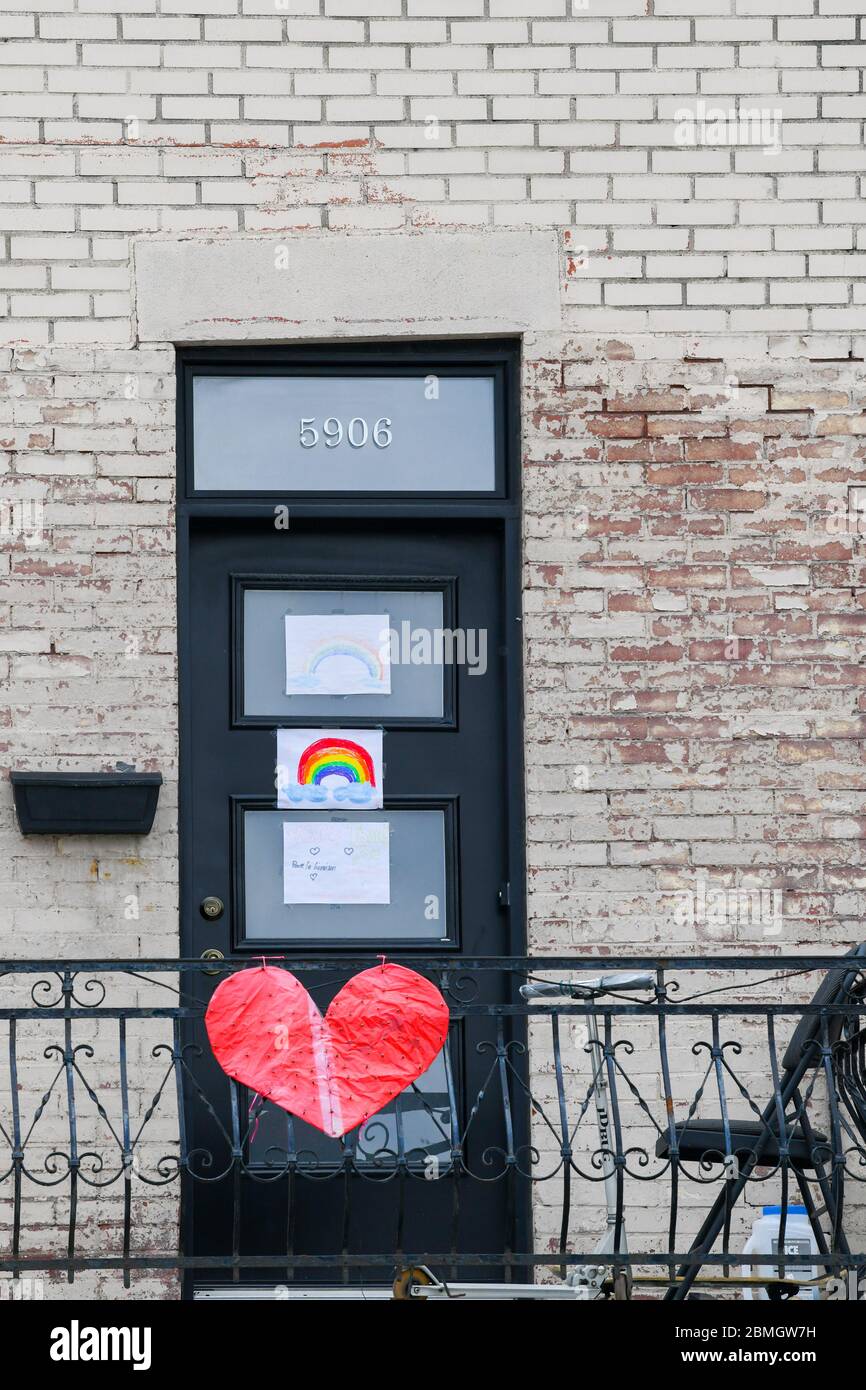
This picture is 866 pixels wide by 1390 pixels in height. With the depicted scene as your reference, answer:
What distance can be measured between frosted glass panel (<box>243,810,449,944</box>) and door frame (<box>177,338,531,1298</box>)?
68 mm

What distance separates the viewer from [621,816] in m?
5.63

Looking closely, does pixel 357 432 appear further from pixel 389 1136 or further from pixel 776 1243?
pixel 776 1243

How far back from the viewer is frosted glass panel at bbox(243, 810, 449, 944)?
18.7 ft

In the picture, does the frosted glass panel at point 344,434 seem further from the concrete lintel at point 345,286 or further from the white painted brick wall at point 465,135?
the white painted brick wall at point 465,135

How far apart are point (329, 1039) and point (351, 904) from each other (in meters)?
1.10

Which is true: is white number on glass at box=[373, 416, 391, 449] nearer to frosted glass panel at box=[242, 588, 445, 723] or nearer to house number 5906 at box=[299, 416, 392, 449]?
house number 5906 at box=[299, 416, 392, 449]

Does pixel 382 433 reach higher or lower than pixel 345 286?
lower

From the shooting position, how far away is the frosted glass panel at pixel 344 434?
5.80 m

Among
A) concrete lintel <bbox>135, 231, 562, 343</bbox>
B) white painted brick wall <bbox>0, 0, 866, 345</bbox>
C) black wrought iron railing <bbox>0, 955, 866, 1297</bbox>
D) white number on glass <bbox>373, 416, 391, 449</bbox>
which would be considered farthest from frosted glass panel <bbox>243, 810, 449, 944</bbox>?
white painted brick wall <bbox>0, 0, 866, 345</bbox>

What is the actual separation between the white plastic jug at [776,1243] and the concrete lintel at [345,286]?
109 inches

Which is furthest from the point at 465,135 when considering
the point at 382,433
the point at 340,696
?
the point at 340,696

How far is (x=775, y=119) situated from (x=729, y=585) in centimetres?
149

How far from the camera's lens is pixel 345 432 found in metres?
5.83
